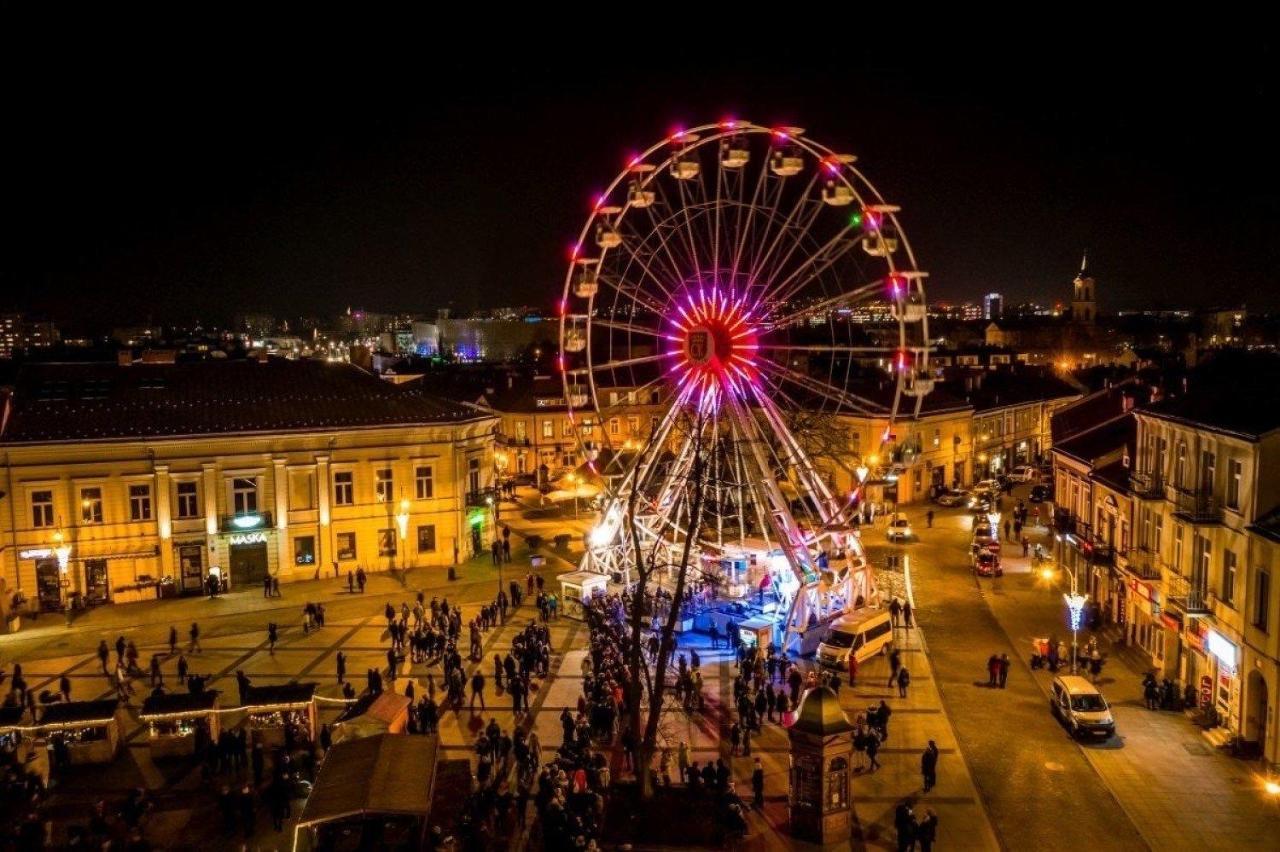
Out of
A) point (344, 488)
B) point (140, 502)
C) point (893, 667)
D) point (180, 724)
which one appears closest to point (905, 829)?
point (893, 667)

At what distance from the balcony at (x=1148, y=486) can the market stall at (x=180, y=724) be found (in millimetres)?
29643

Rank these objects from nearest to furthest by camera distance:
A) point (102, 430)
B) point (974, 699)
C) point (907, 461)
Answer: point (974, 699) → point (907, 461) → point (102, 430)

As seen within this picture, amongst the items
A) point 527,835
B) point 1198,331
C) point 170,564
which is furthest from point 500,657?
point 1198,331

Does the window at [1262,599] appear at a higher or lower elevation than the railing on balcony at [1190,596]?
higher

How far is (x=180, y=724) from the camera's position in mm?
27203

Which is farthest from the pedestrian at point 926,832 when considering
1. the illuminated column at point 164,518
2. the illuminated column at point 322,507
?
the illuminated column at point 164,518

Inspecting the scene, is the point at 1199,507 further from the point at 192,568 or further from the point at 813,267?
the point at 192,568

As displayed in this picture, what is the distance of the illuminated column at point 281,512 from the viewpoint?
46.8m

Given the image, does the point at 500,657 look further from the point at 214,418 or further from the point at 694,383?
the point at 214,418

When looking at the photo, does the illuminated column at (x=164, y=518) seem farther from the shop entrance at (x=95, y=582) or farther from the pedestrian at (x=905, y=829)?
the pedestrian at (x=905, y=829)

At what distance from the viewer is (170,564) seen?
4525 centimetres

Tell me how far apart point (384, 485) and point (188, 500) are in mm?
8592

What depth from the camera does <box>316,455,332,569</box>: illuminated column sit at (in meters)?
47.5

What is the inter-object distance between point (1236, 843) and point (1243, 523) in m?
9.02
